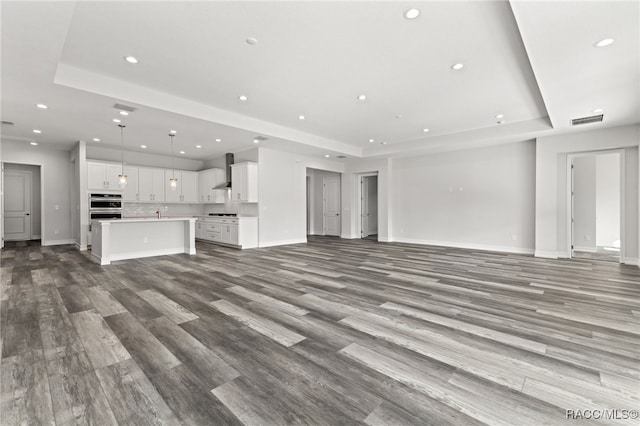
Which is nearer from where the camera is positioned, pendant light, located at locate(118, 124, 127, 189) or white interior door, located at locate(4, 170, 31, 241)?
pendant light, located at locate(118, 124, 127, 189)

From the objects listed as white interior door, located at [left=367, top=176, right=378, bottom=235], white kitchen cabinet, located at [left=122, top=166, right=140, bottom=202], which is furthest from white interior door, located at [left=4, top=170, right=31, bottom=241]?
white interior door, located at [left=367, top=176, right=378, bottom=235]

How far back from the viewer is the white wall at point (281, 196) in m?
7.89

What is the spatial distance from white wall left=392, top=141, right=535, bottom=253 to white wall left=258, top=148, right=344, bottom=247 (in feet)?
9.99

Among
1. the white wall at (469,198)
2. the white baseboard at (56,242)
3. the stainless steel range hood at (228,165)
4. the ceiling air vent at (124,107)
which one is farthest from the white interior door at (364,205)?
the white baseboard at (56,242)

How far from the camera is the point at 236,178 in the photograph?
8.05 meters

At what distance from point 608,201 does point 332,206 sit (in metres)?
8.22

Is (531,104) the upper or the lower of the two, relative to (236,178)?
upper

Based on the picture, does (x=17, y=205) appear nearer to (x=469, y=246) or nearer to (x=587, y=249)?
(x=469, y=246)

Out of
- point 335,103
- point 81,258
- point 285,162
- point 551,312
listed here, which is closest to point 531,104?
point 335,103

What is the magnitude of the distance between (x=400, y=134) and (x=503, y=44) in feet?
12.9

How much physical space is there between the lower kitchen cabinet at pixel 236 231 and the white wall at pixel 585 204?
8479mm

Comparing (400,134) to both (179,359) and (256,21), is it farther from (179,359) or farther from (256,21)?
(179,359)

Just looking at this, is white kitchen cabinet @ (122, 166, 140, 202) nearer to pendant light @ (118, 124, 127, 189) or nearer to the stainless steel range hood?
pendant light @ (118, 124, 127, 189)

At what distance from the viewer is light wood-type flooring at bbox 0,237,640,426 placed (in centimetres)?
154
